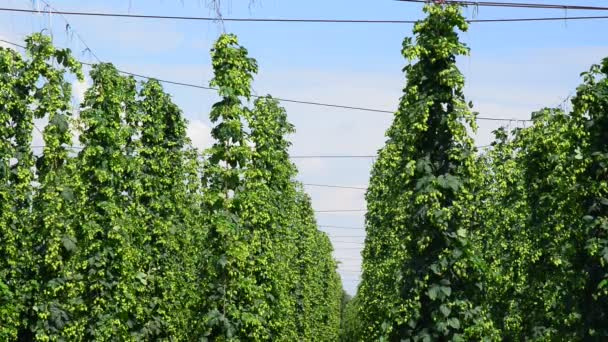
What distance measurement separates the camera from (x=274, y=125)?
3209 cm

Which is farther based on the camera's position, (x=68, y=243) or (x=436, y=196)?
(x=68, y=243)

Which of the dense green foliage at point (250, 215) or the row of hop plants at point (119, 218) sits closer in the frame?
the dense green foliage at point (250, 215)

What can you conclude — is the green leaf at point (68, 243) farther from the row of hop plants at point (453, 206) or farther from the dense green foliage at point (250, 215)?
the row of hop plants at point (453, 206)

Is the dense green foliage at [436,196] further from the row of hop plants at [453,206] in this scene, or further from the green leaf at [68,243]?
the green leaf at [68,243]

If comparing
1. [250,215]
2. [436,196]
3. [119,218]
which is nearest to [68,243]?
[119,218]

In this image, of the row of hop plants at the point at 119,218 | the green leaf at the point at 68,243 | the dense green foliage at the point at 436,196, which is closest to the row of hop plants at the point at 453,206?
the dense green foliage at the point at 436,196

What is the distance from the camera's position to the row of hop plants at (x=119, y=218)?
22.0 meters

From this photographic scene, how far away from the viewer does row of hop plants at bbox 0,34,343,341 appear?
21953 mm

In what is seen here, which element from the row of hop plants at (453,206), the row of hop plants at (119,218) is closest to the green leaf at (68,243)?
the row of hop plants at (119,218)

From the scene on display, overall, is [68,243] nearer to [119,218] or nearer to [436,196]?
[119,218]

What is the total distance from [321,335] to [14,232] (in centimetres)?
3133

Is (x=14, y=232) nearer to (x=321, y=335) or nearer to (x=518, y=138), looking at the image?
(x=518, y=138)

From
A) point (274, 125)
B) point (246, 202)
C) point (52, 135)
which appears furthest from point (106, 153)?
point (274, 125)

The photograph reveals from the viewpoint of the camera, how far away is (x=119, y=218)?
79.7 feet
